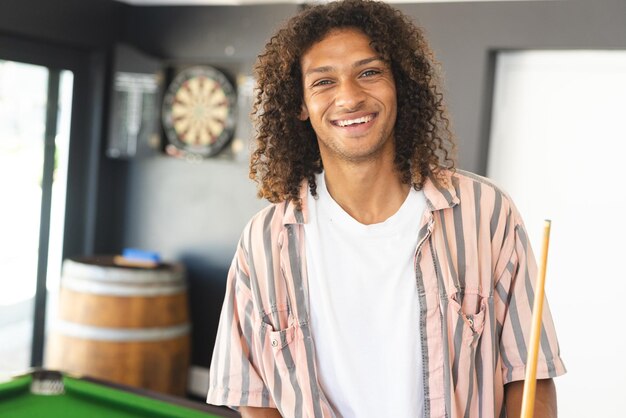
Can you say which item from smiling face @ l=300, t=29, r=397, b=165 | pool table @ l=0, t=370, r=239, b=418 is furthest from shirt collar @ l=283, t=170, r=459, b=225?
pool table @ l=0, t=370, r=239, b=418

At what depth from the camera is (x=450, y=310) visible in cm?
187

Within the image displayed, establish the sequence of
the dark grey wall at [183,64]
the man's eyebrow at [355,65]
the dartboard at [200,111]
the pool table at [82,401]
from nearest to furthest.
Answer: the man's eyebrow at [355,65], the pool table at [82,401], the dark grey wall at [183,64], the dartboard at [200,111]

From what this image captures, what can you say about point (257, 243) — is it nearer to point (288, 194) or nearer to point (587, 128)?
point (288, 194)

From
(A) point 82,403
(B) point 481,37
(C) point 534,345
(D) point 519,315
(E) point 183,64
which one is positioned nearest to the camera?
(C) point 534,345

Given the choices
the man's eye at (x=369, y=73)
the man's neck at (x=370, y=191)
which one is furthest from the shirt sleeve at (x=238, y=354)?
the man's eye at (x=369, y=73)

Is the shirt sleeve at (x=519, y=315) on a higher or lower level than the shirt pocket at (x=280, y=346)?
higher

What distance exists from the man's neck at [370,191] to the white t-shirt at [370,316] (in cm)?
3

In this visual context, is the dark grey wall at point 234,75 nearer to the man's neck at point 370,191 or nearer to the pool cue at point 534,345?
the man's neck at point 370,191

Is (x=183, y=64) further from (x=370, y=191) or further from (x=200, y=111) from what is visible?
(x=370, y=191)

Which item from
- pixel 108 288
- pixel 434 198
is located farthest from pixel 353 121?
pixel 108 288

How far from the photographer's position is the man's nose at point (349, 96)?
1.88 metres

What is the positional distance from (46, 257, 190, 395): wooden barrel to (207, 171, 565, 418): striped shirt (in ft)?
7.62

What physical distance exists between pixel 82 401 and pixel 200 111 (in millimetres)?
2765

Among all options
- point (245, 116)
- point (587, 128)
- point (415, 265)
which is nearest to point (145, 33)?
point (245, 116)
